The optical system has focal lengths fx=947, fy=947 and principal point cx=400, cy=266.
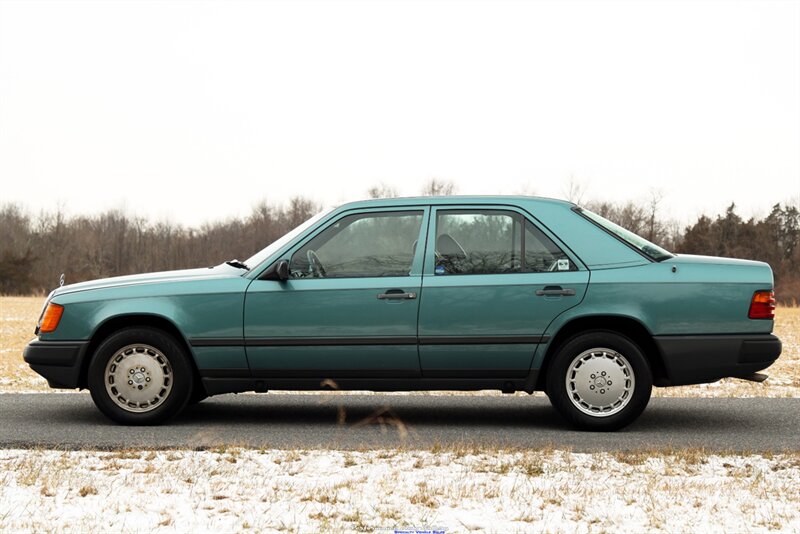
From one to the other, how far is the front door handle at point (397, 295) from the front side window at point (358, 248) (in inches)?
8.2

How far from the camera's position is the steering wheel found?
770 centimetres

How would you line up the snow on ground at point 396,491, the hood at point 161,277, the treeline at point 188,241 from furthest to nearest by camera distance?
the treeline at point 188,241, the hood at point 161,277, the snow on ground at point 396,491

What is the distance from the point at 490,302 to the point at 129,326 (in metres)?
3.03

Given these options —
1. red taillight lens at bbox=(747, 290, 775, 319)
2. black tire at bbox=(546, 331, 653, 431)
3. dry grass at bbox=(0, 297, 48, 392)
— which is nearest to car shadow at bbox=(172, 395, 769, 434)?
black tire at bbox=(546, 331, 653, 431)

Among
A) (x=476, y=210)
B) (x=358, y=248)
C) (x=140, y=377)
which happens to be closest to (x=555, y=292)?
(x=476, y=210)

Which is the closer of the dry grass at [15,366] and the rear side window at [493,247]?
the rear side window at [493,247]

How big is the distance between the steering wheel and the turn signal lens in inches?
86.2

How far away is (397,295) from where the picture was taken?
7.53m

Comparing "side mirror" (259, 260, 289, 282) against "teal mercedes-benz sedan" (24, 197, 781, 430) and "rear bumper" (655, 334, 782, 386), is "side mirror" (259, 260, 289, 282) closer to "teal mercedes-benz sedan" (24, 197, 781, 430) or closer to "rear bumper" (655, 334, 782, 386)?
"teal mercedes-benz sedan" (24, 197, 781, 430)

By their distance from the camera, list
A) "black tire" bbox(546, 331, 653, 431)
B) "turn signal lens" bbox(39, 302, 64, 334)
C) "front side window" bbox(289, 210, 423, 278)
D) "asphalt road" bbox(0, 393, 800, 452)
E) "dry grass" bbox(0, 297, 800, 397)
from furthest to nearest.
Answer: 1. "dry grass" bbox(0, 297, 800, 397)
2. "turn signal lens" bbox(39, 302, 64, 334)
3. "front side window" bbox(289, 210, 423, 278)
4. "black tire" bbox(546, 331, 653, 431)
5. "asphalt road" bbox(0, 393, 800, 452)

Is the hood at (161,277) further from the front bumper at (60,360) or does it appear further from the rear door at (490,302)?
the rear door at (490,302)

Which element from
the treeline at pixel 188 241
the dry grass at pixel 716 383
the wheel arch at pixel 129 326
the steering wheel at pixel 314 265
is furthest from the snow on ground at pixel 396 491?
the treeline at pixel 188 241

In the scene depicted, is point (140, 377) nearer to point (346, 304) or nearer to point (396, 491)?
point (346, 304)

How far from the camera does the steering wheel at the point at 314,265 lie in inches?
303
